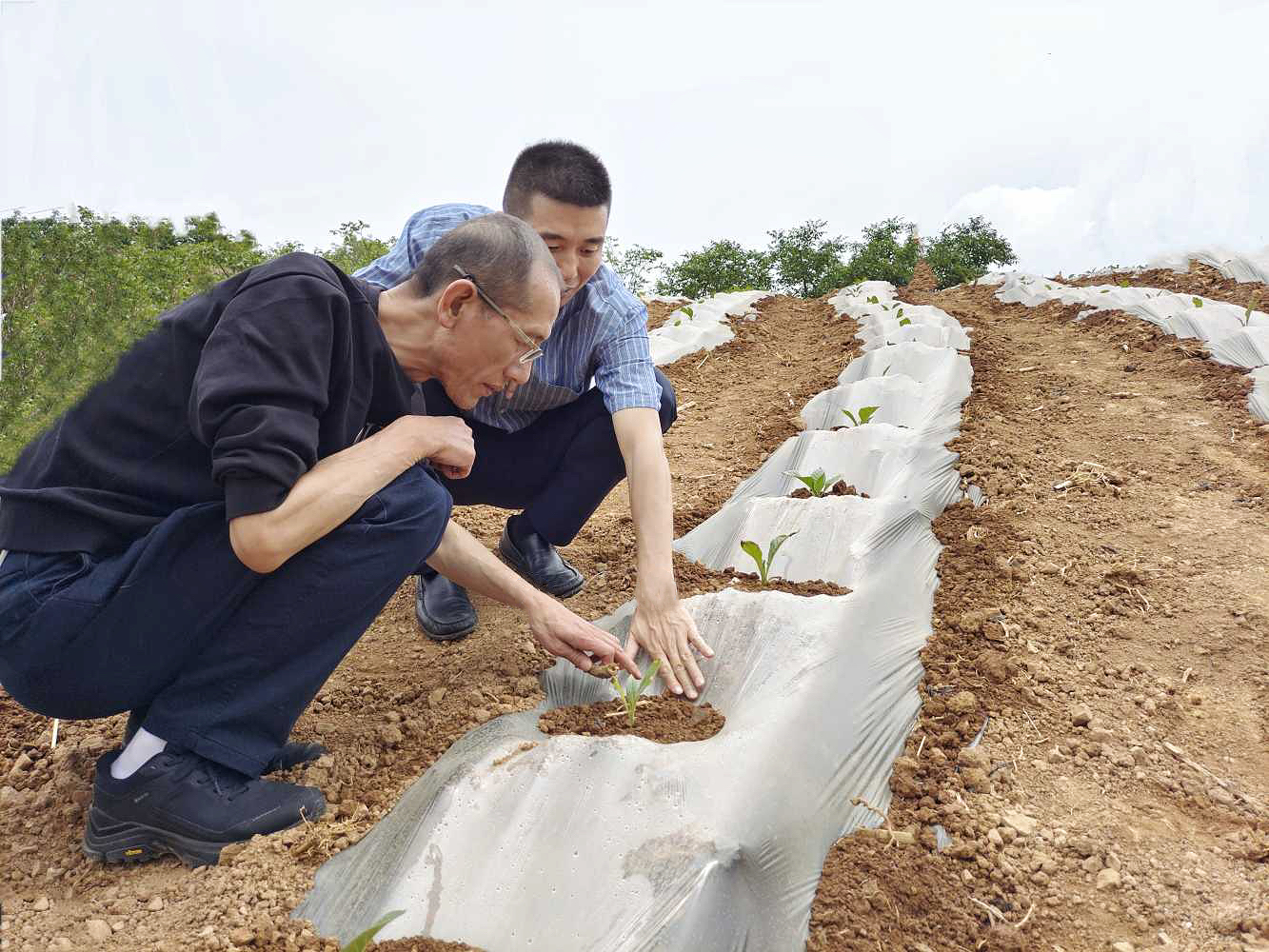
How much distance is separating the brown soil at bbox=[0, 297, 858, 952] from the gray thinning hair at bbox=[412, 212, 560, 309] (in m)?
1.03

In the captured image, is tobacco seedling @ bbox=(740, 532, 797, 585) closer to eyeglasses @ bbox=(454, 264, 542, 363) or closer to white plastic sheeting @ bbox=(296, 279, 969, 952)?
white plastic sheeting @ bbox=(296, 279, 969, 952)

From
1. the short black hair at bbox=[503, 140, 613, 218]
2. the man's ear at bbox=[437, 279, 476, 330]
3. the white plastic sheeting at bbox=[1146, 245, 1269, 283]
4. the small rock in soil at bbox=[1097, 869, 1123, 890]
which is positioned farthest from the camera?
the white plastic sheeting at bbox=[1146, 245, 1269, 283]

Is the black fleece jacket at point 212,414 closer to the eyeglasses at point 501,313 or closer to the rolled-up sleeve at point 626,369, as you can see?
the eyeglasses at point 501,313

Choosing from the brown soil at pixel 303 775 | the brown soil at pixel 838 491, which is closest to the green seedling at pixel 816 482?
the brown soil at pixel 838 491

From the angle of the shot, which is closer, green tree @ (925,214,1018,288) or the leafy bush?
the leafy bush

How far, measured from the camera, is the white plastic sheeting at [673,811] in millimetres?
1383

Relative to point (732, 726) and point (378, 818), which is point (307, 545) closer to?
point (378, 818)

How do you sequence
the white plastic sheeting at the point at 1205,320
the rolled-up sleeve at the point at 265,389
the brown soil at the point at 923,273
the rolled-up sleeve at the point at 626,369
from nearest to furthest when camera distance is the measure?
the rolled-up sleeve at the point at 265,389
the rolled-up sleeve at the point at 626,369
the white plastic sheeting at the point at 1205,320
the brown soil at the point at 923,273

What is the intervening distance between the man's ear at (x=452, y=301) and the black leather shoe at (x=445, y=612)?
3.66ft

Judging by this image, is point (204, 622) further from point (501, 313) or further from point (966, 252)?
point (966, 252)

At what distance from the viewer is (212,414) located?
1.38 metres

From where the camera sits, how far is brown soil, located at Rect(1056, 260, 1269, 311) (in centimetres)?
732

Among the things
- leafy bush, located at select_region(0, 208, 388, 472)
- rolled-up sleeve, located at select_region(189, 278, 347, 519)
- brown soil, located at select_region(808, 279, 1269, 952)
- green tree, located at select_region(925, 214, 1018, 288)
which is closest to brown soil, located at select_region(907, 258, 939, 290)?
green tree, located at select_region(925, 214, 1018, 288)

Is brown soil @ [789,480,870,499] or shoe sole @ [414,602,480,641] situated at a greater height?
shoe sole @ [414,602,480,641]
